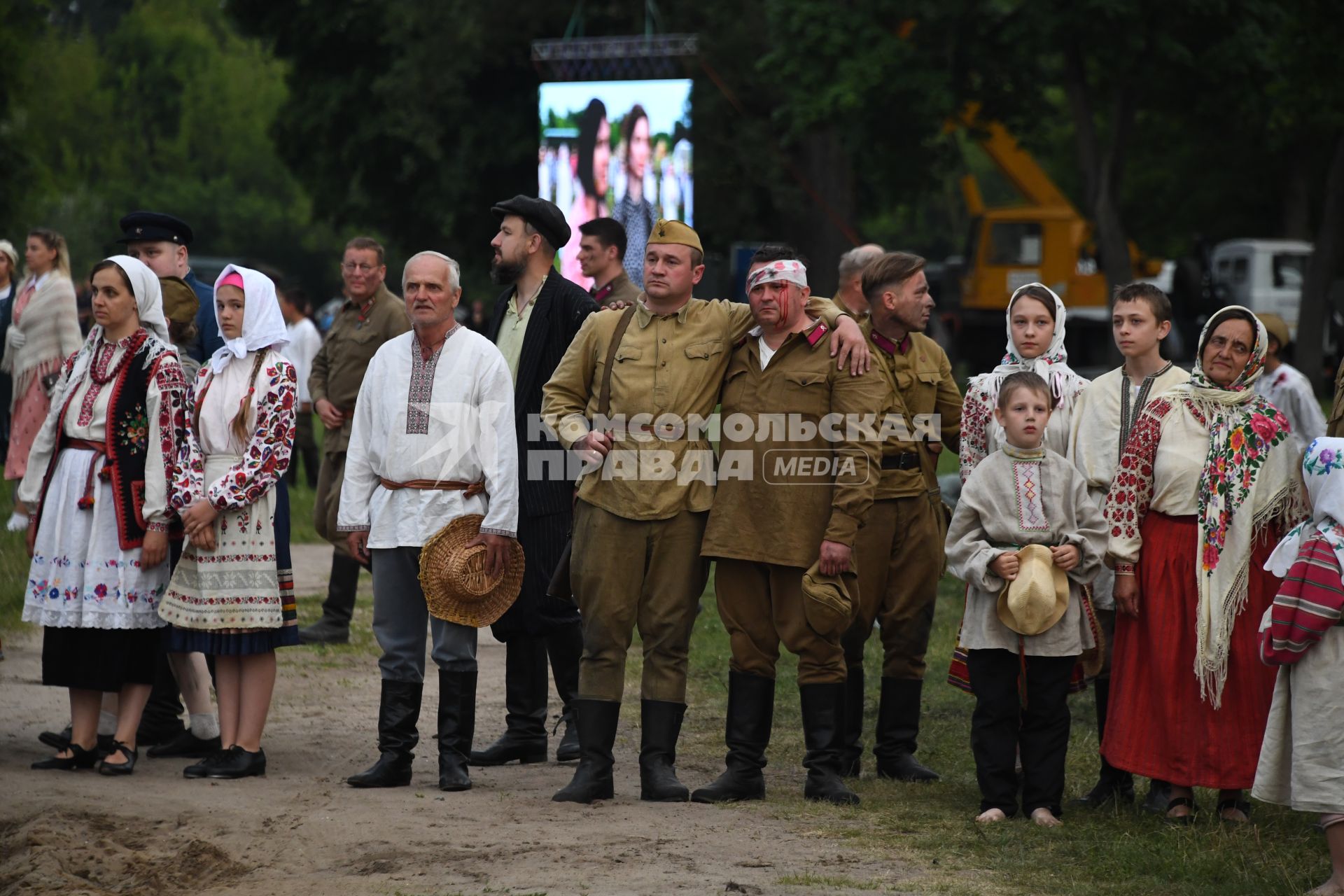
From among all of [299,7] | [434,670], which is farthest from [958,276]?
[434,670]

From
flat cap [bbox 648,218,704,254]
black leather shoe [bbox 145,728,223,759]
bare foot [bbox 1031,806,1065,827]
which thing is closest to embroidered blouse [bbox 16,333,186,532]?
black leather shoe [bbox 145,728,223,759]

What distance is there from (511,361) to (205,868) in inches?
102

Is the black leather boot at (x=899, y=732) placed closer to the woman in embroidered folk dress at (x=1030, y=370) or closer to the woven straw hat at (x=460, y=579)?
the woman in embroidered folk dress at (x=1030, y=370)

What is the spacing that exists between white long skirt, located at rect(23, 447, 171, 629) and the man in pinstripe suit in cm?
145

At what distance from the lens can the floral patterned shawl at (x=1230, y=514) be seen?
5922 millimetres

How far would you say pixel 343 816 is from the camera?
5.90 m

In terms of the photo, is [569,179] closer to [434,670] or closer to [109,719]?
[434,670]

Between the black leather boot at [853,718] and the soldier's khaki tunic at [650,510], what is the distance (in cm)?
94

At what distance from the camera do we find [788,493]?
6141 millimetres

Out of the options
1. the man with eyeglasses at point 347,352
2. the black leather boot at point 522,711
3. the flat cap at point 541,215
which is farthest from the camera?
the man with eyeglasses at point 347,352

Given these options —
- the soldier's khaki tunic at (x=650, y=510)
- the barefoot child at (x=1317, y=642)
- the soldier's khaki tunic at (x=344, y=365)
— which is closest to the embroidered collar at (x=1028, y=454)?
the soldier's khaki tunic at (x=650, y=510)

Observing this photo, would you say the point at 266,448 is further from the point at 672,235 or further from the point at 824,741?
the point at 824,741

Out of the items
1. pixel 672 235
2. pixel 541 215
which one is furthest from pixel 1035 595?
pixel 541 215

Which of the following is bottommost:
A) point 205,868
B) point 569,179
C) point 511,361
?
point 205,868
